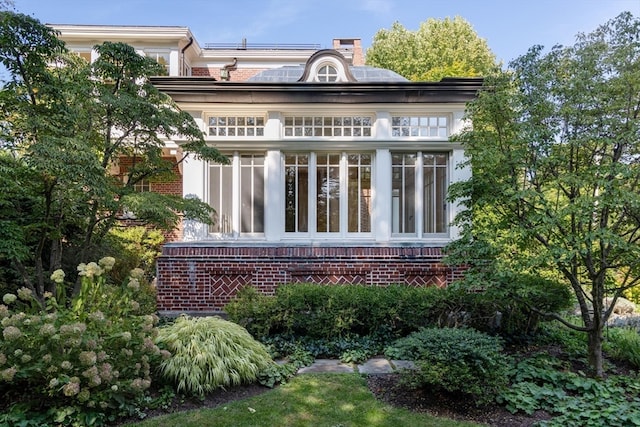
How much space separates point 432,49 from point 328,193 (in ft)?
53.9

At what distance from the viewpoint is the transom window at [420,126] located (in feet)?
26.2

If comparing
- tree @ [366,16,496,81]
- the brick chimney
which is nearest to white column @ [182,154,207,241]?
the brick chimney

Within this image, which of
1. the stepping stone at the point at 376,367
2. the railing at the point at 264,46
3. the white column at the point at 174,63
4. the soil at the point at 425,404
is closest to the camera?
the soil at the point at 425,404

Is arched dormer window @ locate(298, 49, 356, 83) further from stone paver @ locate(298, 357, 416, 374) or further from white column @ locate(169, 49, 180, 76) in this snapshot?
white column @ locate(169, 49, 180, 76)

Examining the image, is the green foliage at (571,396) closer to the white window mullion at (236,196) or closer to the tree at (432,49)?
the white window mullion at (236,196)

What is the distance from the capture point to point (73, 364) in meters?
3.10

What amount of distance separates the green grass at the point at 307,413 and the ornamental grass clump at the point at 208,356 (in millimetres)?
295

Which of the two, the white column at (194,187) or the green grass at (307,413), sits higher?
the white column at (194,187)

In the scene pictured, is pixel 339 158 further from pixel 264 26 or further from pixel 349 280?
pixel 264 26

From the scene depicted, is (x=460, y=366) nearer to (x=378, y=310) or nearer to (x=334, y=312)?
(x=378, y=310)

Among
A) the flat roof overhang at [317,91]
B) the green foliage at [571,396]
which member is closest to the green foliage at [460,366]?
the green foliage at [571,396]

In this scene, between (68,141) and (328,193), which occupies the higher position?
(68,141)

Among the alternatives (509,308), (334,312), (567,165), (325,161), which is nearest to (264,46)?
(325,161)

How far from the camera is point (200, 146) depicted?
6258mm
